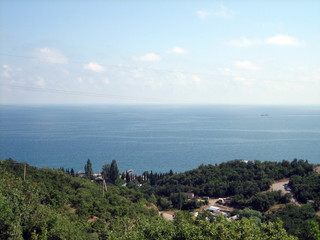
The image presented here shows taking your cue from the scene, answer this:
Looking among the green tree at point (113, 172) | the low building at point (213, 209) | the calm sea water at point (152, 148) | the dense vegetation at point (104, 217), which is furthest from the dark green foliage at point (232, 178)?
the calm sea water at point (152, 148)

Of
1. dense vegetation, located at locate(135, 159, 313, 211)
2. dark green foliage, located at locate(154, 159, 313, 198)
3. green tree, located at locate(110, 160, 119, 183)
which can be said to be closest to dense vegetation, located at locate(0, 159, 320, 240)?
dense vegetation, located at locate(135, 159, 313, 211)

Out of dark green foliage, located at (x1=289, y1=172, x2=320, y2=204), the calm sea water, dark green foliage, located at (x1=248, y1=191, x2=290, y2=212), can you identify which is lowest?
the calm sea water

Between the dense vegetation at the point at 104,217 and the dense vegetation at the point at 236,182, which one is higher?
the dense vegetation at the point at 104,217

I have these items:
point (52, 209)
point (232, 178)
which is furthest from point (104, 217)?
point (232, 178)

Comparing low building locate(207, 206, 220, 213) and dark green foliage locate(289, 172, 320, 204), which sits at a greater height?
dark green foliage locate(289, 172, 320, 204)

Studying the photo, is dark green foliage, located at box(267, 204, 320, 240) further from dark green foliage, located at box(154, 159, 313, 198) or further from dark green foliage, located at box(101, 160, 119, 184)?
dark green foliage, located at box(101, 160, 119, 184)

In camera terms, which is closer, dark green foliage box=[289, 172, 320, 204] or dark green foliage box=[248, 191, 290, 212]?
dark green foliage box=[248, 191, 290, 212]

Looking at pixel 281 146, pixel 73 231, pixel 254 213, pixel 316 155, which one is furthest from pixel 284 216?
pixel 281 146

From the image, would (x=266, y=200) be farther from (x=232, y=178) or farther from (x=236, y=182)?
(x=232, y=178)

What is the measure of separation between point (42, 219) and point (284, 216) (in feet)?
36.6

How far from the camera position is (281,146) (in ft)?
154

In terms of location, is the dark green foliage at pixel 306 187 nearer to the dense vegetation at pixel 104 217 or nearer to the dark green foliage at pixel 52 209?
the dense vegetation at pixel 104 217

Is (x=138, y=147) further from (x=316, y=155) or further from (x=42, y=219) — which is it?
(x=42, y=219)

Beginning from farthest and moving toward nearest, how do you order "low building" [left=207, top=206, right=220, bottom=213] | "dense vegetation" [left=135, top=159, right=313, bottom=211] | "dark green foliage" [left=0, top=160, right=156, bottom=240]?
"dense vegetation" [left=135, top=159, right=313, bottom=211] → "low building" [left=207, top=206, right=220, bottom=213] → "dark green foliage" [left=0, top=160, right=156, bottom=240]
